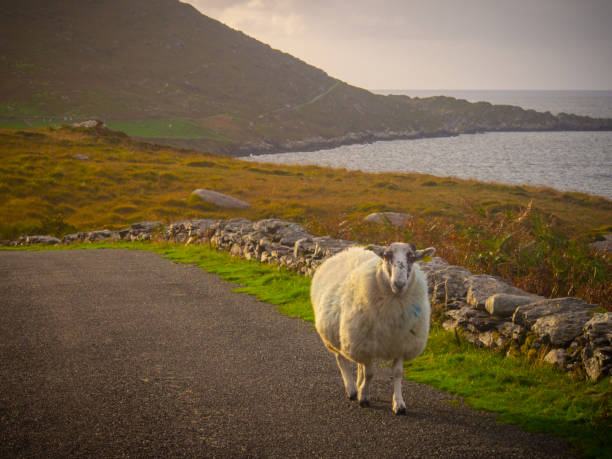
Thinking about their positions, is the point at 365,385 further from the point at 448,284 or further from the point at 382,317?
the point at 448,284

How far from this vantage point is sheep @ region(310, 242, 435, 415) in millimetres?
6117

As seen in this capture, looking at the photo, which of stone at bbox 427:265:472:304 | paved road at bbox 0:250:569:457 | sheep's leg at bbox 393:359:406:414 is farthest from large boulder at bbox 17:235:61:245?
sheep's leg at bbox 393:359:406:414

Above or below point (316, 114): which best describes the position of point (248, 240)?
below

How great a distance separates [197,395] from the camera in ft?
22.5

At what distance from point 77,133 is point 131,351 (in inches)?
2268

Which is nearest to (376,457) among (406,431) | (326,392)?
(406,431)

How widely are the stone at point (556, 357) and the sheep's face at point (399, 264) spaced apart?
3.03m

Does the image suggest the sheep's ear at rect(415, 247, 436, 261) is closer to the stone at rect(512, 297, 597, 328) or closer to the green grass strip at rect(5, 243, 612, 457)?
the green grass strip at rect(5, 243, 612, 457)

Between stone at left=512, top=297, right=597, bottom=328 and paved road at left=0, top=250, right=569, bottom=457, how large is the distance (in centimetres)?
231

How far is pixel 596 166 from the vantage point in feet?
211

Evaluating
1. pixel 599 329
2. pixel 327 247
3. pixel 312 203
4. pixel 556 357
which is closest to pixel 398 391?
pixel 556 357

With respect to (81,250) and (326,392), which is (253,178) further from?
(326,392)

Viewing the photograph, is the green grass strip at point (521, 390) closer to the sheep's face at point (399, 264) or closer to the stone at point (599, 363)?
the stone at point (599, 363)

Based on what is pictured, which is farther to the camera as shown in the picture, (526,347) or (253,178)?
(253,178)
